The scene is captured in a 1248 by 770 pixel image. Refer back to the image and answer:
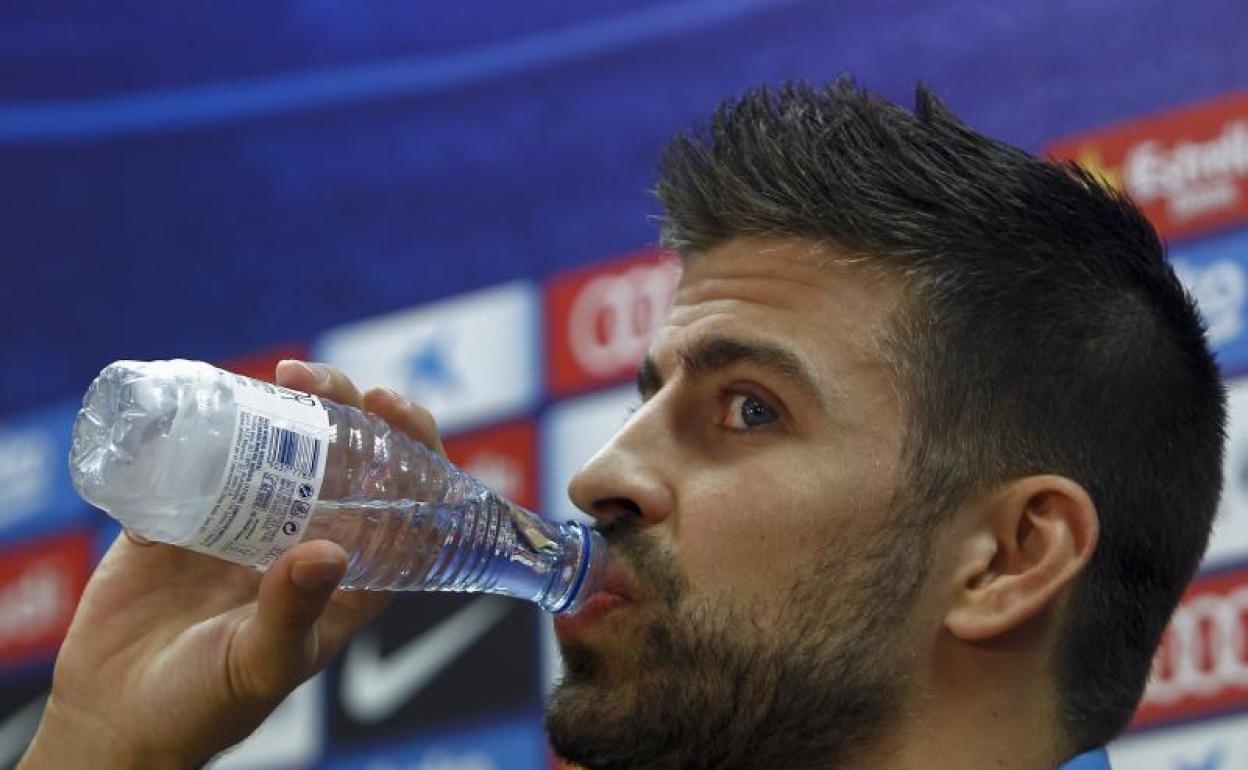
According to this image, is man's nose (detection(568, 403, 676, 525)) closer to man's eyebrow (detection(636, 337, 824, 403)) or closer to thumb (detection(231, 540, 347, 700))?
man's eyebrow (detection(636, 337, 824, 403))

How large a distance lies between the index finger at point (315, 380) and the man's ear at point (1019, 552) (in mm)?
456

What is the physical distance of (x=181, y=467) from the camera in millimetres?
1199

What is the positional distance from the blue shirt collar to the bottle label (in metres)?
0.56

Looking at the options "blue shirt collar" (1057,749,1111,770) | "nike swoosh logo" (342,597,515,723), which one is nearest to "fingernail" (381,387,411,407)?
"blue shirt collar" (1057,749,1111,770)

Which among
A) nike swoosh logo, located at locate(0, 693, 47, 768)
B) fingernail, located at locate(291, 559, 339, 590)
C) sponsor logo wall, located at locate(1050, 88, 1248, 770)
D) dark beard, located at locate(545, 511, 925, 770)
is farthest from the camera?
nike swoosh logo, located at locate(0, 693, 47, 768)

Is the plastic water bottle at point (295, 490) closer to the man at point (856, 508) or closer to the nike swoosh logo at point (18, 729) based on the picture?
the man at point (856, 508)

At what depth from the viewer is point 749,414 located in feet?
4.37

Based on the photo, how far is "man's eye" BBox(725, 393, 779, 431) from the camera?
4.36ft

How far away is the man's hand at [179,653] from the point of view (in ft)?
4.18

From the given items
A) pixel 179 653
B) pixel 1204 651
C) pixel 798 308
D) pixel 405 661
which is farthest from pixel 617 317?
pixel 179 653

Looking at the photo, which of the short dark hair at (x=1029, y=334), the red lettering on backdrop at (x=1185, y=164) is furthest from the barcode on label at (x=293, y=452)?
the red lettering on backdrop at (x=1185, y=164)

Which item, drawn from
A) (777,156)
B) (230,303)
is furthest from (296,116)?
(777,156)

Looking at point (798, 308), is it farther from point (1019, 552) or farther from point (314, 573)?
point (314, 573)

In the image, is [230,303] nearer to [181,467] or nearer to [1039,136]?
[1039,136]
